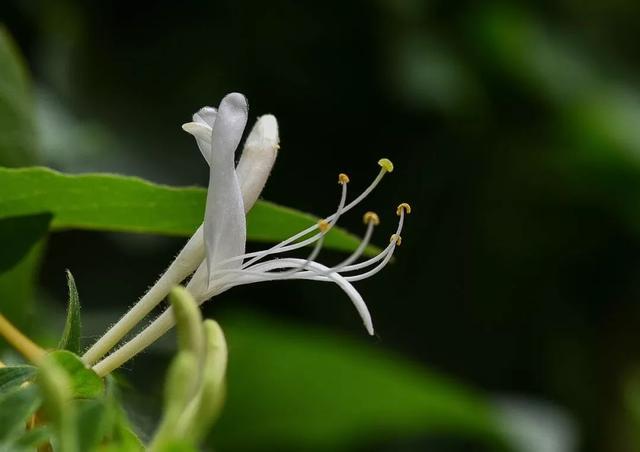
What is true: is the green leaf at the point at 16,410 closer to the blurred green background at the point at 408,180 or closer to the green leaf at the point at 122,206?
the green leaf at the point at 122,206

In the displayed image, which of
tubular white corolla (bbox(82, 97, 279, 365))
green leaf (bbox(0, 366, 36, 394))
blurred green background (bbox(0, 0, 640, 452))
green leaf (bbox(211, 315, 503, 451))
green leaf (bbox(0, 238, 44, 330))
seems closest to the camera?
green leaf (bbox(0, 366, 36, 394))

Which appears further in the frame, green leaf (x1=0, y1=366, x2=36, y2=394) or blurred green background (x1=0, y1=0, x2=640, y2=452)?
blurred green background (x1=0, y1=0, x2=640, y2=452)

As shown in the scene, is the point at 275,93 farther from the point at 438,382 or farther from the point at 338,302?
the point at 438,382

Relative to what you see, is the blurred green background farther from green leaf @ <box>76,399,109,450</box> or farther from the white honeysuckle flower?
green leaf @ <box>76,399,109,450</box>

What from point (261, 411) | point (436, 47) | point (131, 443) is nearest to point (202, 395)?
point (131, 443)

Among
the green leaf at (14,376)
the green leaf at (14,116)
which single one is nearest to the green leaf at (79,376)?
the green leaf at (14,376)

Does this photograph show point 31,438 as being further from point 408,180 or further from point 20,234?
point 408,180

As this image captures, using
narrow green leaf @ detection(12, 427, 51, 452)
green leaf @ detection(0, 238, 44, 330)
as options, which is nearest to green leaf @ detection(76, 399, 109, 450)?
narrow green leaf @ detection(12, 427, 51, 452)
